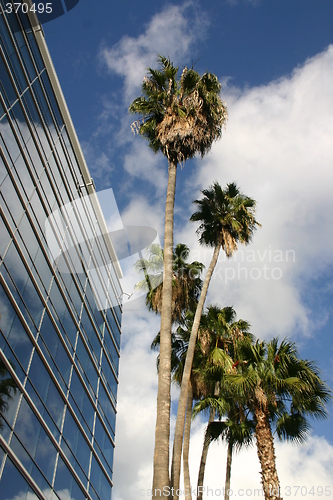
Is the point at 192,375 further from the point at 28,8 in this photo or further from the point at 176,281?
the point at 28,8

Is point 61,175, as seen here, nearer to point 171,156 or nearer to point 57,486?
point 171,156

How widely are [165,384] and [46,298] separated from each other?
9747mm

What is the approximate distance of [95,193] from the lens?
2828cm

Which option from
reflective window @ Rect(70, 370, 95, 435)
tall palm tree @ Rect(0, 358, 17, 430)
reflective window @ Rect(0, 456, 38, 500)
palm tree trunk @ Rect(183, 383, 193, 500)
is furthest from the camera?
reflective window @ Rect(70, 370, 95, 435)

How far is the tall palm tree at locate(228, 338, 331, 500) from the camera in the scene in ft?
39.3

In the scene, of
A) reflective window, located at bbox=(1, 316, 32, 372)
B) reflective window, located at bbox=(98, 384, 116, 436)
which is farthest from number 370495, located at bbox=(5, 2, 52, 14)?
reflective window, located at bbox=(98, 384, 116, 436)

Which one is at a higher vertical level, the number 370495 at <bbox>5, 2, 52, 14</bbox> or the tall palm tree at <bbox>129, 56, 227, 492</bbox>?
the number 370495 at <bbox>5, 2, 52, 14</bbox>

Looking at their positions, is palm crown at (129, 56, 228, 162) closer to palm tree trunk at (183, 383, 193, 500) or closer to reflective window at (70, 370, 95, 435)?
palm tree trunk at (183, 383, 193, 500)

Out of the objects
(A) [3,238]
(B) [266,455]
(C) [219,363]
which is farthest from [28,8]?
(B) [266,455]

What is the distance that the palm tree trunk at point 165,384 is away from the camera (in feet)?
28.3

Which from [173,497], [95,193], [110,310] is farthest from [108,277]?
[173,497]

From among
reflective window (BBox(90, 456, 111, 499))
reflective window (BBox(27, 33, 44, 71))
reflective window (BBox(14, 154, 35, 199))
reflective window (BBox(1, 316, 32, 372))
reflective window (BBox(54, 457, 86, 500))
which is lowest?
reflective window (BBox(54, 457, 86, 500))

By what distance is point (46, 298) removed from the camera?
18516 mm

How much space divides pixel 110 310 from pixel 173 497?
22007 millimetres
